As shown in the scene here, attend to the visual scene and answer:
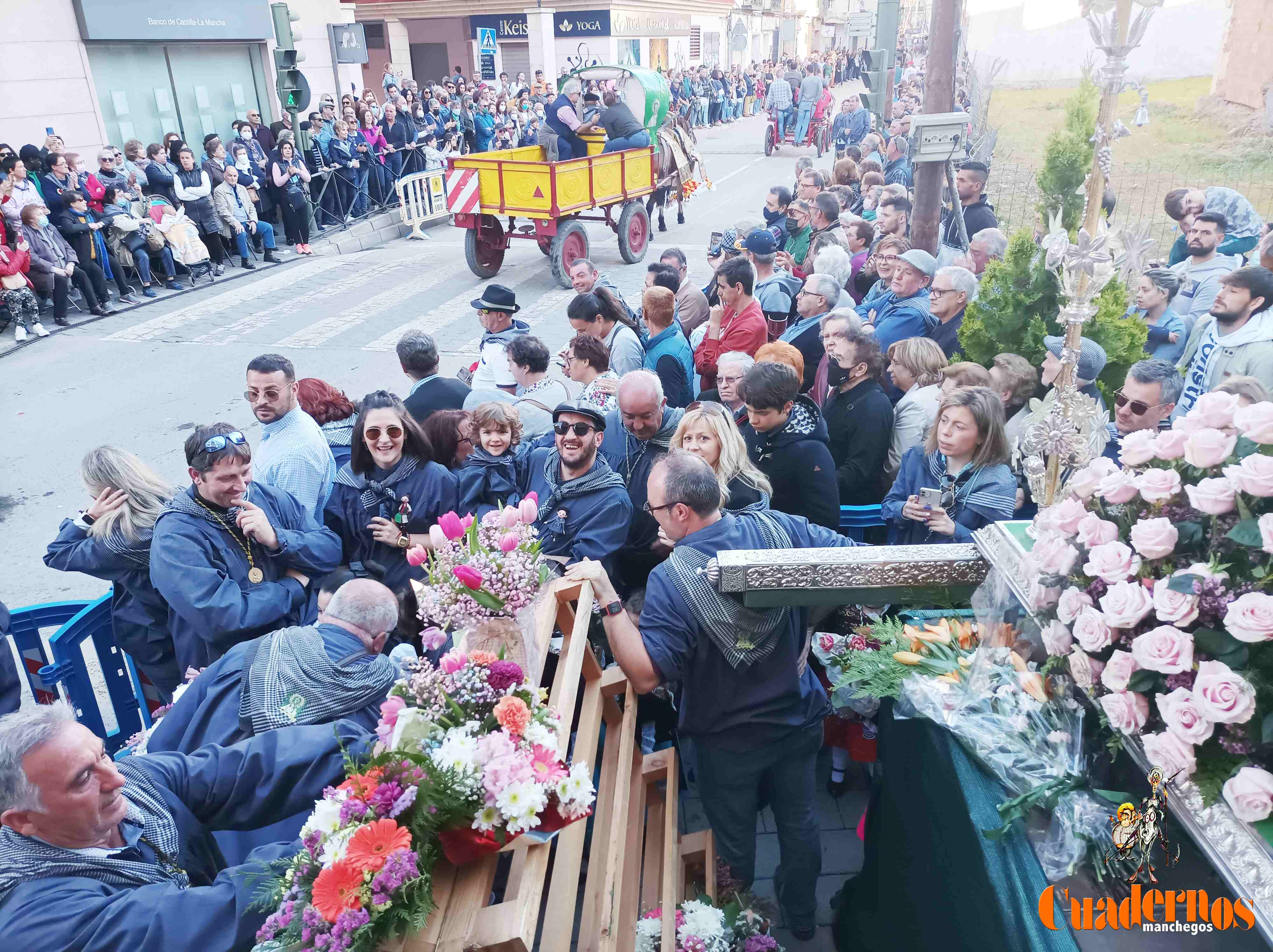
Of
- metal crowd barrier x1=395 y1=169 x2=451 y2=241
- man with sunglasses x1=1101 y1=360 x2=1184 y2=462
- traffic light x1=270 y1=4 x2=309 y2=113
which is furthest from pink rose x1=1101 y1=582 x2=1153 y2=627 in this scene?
metal crowd barrier x1=395 y1=169 x2=451 y2=241

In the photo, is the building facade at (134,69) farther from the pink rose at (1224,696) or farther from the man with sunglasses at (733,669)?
the pink rose at (1224,696)

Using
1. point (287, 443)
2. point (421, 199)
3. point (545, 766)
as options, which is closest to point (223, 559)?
point (287, 443)

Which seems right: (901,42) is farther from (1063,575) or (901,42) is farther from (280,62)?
(1063,575)

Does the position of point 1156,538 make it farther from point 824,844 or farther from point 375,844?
point 824,844

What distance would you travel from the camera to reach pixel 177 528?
10.6 ft

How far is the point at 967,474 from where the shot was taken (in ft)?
11.4

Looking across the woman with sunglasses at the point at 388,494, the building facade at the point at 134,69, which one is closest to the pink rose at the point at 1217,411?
the woman with sunglasses at the point at 388,494

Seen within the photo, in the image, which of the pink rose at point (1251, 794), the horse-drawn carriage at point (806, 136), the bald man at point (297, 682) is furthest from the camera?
the horse-drawn carriage at point (806, 136)

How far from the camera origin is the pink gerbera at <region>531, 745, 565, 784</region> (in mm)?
1730

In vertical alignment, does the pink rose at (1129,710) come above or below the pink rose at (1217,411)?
below

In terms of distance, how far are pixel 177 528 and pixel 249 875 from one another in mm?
1743

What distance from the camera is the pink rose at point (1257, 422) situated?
164cm

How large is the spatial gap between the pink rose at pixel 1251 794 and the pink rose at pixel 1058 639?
1.43 feet

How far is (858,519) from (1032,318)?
140 cm
